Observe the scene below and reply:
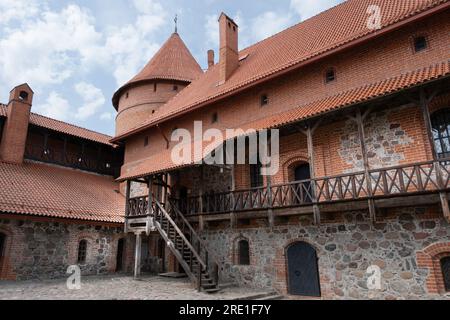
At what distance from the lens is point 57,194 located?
14383mm

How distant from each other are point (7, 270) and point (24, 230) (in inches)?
58.4

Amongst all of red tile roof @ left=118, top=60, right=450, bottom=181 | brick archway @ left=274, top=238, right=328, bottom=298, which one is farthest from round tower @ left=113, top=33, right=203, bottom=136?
brick archway @ left=274, top=238, right=328, bottom=298

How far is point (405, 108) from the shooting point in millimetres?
9039

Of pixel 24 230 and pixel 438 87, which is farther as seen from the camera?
pixel 24 230

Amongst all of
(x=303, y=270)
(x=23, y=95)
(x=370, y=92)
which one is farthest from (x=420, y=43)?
(x=23, y=95)

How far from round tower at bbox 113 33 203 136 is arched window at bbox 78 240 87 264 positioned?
23.4ft

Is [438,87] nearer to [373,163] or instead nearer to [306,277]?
[373,163]

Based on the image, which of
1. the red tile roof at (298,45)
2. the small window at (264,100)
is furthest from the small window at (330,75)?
the small window at (264,100)

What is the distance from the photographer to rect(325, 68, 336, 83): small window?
11.0 meters

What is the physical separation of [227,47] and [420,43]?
797 centimetres

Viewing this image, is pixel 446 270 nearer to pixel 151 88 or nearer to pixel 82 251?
pixel 82 251

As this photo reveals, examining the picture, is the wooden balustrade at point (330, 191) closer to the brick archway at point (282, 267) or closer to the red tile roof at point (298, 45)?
the brick archway at point (282, 267)

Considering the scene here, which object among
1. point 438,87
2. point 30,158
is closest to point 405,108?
point 438,87

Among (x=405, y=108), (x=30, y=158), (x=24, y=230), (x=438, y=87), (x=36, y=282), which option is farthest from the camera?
(x=30, y=158)
